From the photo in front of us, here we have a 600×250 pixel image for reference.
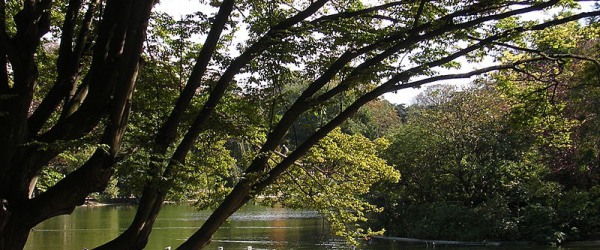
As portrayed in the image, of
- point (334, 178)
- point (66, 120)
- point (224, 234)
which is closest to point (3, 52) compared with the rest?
point (66, 120)

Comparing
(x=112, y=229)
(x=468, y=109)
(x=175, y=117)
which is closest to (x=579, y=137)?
(x=468, y=109)

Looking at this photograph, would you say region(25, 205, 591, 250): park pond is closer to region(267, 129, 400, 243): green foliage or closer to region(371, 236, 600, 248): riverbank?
region(371, 236, 600, 248): riverbank

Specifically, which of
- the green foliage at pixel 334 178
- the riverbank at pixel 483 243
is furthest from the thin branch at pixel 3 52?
the riverbank at pixel 483 243

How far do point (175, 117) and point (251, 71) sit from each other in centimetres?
151

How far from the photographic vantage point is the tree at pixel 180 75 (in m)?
4.50

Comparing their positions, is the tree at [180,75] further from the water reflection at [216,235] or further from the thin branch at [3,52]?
the water reflection at [216,235]

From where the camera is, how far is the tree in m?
4.50

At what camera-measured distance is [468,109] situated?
74.6 feet

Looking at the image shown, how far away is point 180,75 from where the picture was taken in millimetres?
6238

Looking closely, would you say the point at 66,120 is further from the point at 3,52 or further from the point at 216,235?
the point at 216,235

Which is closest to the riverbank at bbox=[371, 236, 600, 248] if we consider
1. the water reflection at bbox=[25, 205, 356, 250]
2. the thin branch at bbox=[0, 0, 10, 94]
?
the water reflection at bbox=[25, 205, 356, 250]

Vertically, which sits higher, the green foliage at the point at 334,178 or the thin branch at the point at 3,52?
the thin branch at the point at 3,52

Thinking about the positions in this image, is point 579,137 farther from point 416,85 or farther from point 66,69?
point 66,69

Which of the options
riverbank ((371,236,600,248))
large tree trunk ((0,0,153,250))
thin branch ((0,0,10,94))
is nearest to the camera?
large tree trunk ((0,0,153,250))
